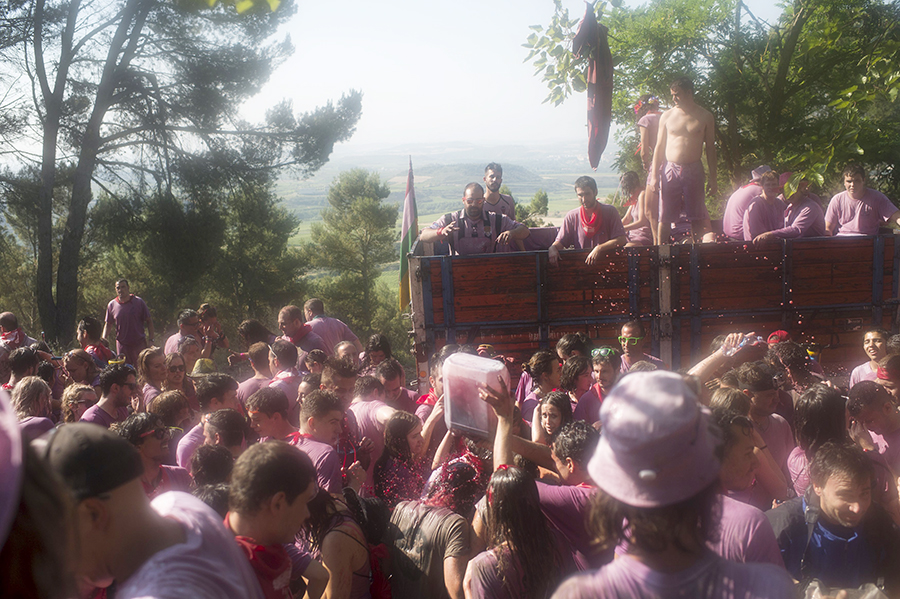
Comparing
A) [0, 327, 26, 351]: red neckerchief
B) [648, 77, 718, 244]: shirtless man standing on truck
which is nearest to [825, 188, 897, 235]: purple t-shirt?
[648, 77, 718, 244]: shirtless man standing on truck

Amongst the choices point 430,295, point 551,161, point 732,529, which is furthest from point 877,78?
point 551,161

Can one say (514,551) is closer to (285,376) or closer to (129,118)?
(285,376)

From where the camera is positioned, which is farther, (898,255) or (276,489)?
(898,255)

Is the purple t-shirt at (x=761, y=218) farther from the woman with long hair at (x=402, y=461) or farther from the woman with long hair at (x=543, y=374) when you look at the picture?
the woman with long hair at (x=402, y=461)

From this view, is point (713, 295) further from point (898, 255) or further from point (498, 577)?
point (498, 577)

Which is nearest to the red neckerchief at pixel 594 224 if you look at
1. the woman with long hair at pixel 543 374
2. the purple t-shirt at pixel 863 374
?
the woman with long hair at pixel 543 374

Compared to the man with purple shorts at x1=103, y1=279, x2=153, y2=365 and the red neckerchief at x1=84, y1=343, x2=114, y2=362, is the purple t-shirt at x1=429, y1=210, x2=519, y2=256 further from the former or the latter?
the man with purple shorts at x1=103, y1=279, x2=153, y2=365

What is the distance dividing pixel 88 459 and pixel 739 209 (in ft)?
23.2

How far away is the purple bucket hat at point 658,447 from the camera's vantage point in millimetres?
1457

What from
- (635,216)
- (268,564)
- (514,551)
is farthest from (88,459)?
(635,216)

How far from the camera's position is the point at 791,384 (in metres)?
4.57

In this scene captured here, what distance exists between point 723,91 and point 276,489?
2156 cm

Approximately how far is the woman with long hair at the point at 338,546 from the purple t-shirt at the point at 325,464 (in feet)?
1.48

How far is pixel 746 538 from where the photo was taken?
6.71 ft
